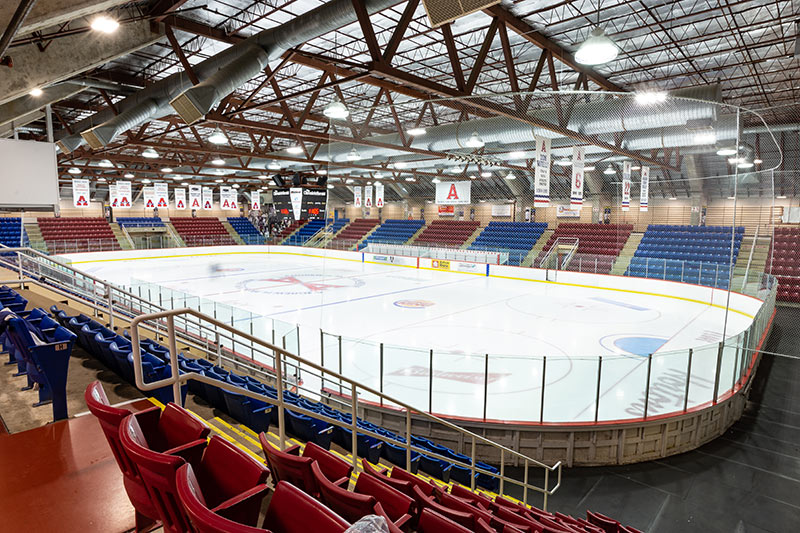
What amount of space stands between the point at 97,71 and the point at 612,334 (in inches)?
625

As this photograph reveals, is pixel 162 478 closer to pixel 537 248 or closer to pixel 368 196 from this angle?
pixel 537 248

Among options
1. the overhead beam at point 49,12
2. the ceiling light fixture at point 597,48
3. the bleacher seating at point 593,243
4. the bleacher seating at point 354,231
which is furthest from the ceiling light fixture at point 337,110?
the bleacher seating at point 354,231

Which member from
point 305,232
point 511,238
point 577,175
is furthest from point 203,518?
point 305,232

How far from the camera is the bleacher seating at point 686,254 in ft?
41.4

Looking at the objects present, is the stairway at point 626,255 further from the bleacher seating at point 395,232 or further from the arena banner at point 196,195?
the arena banner at point 196,195

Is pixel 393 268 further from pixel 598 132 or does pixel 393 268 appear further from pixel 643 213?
pixel 598 132

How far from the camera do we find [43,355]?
127 inches

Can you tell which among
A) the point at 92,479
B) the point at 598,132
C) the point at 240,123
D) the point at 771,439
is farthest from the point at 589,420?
the point at 240,123

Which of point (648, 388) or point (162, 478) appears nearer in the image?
point (162, 478)

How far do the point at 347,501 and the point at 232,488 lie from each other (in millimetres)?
539

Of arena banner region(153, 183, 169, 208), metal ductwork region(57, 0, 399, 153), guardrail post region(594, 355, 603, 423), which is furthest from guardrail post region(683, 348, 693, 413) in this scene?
arena banner region(153, 183, 169, 208)

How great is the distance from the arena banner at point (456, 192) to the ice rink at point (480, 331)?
12.9 feet

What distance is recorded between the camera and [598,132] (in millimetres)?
9258

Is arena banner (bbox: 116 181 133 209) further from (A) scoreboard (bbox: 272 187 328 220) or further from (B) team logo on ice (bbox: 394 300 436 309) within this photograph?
(B) team logo on ice (bbox: 394 300 436 309)
